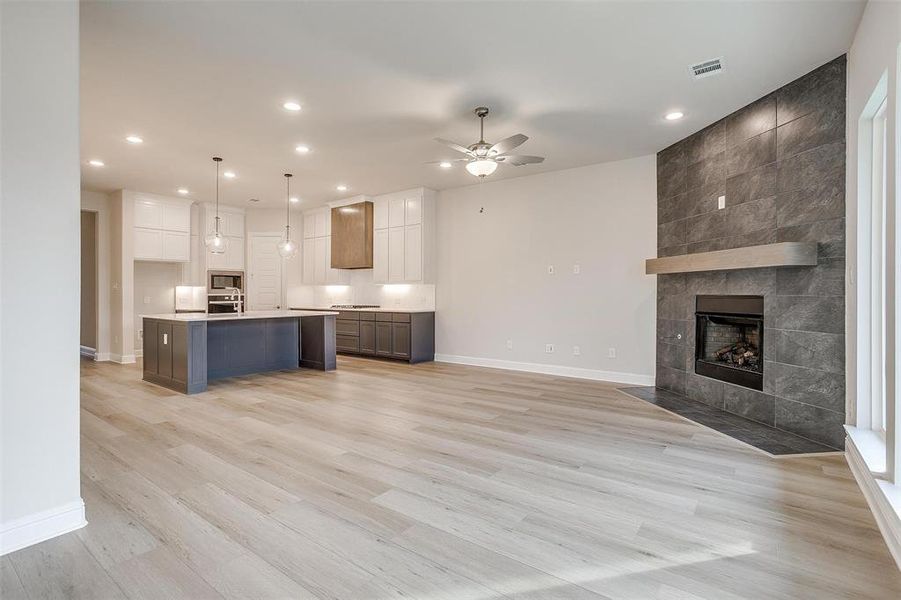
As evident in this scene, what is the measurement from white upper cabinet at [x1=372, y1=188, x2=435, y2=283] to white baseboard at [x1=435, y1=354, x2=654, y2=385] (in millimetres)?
1477

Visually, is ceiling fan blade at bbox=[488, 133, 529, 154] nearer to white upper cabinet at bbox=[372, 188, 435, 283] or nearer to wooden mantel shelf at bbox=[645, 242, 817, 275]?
wooden mantel shelf at bbox=[645, 242, 817, 275]

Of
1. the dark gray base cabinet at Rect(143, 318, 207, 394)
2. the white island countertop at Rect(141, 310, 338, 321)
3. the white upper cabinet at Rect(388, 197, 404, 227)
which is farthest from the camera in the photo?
the white upper cabinet at Rect(388, 197, 404, 227)

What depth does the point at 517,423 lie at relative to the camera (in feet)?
13.0

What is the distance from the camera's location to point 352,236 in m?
8.38

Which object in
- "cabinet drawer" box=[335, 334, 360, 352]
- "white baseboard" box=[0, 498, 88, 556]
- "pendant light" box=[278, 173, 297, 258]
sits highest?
"pendant light" box=[278, 173, 297, 258]

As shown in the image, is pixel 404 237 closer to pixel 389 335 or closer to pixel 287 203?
pixel 389 335

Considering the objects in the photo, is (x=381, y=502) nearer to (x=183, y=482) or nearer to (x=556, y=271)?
(x=183, y=482)

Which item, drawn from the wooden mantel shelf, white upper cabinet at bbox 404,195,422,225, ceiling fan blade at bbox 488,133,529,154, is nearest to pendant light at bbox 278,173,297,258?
white upper cabinet at bbox 404,195,422,225

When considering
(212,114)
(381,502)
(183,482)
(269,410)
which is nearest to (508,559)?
(381,502)

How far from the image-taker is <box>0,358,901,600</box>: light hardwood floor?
1785 millimetres

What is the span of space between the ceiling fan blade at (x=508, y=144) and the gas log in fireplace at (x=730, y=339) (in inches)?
104

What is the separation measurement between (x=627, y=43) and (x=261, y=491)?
3.83m

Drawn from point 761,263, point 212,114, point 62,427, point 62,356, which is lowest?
point 62,427

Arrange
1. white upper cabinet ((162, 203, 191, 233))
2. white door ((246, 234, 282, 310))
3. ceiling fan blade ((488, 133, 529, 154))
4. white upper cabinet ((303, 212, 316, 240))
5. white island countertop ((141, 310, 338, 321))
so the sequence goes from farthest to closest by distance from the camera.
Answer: white upper cabinet ((303, 212, 316, 240)) → white door ((246, 234, 282, 310)) → white upper cabinet ((162, 203, 191, 233)) → white island countertop ((141, 310, 338, 321)) → ceiling fan blade ((488, 133, 529, 154))
